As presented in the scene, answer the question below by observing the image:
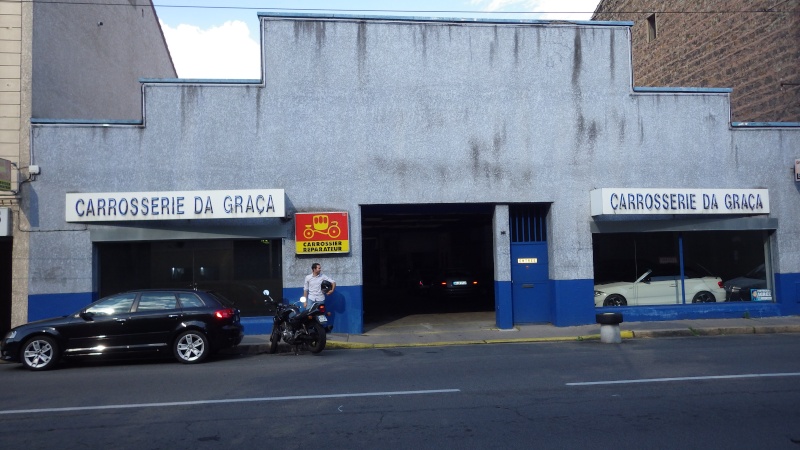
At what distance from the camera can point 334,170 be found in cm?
1555

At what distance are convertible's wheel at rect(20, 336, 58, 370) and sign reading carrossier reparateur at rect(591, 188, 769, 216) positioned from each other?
11669mm

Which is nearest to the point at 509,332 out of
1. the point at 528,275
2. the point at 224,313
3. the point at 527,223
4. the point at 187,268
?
the point at 528,275

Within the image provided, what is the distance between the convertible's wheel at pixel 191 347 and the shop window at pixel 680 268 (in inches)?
377

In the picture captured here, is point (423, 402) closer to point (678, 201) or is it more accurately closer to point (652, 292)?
point (678, 201)

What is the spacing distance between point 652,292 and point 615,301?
39.1 inches

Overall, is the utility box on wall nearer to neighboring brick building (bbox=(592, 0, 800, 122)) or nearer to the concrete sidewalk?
the concrete sidewalk

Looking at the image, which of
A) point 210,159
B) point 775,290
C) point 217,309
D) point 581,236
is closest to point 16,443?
point 217,309

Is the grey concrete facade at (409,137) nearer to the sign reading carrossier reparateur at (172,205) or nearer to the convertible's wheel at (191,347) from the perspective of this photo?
the sign reading carrossier reparateur at (172,205)

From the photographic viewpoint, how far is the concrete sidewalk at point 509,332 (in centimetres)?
1432

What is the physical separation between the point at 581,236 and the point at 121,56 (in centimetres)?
1393

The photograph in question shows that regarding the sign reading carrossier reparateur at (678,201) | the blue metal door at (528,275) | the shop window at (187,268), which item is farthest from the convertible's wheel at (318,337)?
the sign reading carrossier reparateur at (678,201)

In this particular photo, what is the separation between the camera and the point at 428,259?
3322 centimetres

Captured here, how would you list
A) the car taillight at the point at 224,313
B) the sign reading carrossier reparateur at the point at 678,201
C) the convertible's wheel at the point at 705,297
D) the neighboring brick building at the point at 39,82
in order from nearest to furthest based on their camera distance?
1. the car taillight at the point at 224,313
2. the neighboring brick building at the point at 39,82
3. the sign reading carrossier reparateur at the point at 678,201
4. the convertible's wheel at the point at 705,297

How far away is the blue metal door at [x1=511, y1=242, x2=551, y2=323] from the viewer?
16.4 m
